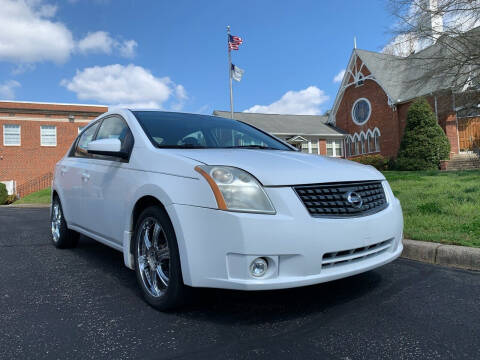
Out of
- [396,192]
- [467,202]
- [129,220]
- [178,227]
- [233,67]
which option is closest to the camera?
[178,227]

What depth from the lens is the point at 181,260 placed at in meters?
2.51

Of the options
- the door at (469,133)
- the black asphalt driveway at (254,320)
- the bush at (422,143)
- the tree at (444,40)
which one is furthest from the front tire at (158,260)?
the door at (469,133)

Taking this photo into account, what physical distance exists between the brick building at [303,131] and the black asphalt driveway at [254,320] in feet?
80.4

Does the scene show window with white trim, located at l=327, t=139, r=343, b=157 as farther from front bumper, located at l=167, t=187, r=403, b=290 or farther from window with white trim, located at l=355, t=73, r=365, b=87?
front bumper, located at l=167, t=187, r=403, b=290

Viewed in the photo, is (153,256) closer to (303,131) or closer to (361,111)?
(303,131)

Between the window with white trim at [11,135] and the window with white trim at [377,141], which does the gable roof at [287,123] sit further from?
the window with white trim at [11,135]

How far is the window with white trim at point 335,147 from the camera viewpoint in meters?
29.8

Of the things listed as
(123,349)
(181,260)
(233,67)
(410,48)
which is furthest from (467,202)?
(233,67)

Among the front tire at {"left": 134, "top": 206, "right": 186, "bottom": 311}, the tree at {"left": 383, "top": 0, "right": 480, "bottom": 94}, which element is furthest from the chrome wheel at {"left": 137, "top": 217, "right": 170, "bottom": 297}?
the tree at {"left": 383, "top": 0, "right": 480, "bottom": 94}

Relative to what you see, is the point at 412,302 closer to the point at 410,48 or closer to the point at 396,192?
the point at 396,192

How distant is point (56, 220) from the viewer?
518 cm

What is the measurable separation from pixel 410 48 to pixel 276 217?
48.8 feet

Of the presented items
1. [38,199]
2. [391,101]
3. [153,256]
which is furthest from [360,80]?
[153,256]

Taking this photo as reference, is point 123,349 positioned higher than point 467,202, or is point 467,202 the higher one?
point 467,202
